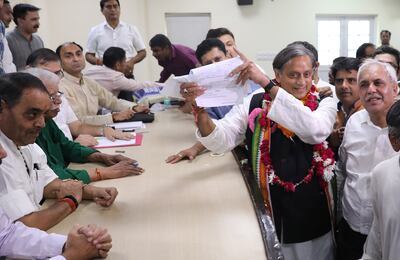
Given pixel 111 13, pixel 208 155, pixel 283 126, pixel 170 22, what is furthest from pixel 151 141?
pixel 170 22

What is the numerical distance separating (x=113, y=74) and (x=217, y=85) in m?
2.31

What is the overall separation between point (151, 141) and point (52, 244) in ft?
4.49

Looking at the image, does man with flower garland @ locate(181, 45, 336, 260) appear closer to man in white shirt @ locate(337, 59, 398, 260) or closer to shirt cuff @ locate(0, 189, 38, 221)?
man in white shirt @ locate(337, 59, 398, 260)

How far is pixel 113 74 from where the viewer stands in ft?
12.6

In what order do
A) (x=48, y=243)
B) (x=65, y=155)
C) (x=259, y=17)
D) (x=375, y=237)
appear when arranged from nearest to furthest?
(x=48, y=243)
(x=375, y=237)
(x=65, y=155)
(x=259, y=17)

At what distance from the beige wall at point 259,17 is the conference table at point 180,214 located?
17.2ft

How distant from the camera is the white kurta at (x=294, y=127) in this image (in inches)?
63.7

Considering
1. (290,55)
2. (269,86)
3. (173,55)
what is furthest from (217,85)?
(173,55)

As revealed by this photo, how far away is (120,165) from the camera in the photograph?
195cm

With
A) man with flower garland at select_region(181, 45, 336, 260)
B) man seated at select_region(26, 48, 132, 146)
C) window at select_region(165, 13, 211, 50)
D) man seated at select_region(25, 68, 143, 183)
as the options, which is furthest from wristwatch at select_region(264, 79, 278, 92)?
window at select_region(165, 13, 211, 50)

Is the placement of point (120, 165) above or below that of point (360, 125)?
below

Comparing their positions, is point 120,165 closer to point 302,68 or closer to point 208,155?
point 208,155

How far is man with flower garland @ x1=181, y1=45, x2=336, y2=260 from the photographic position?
1.66 meters

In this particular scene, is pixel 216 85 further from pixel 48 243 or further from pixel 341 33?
pixel 341 33
